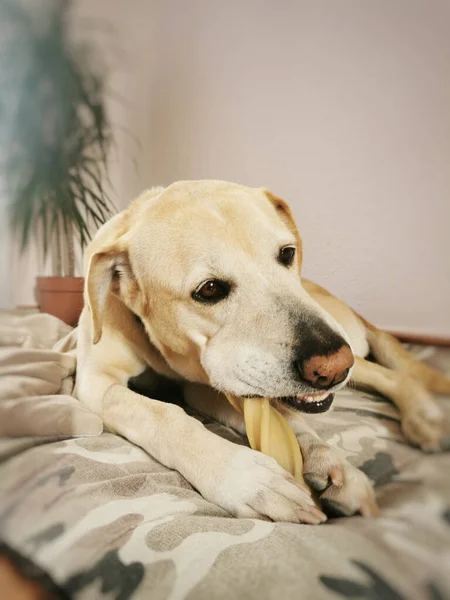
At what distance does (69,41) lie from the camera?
37.5 inches

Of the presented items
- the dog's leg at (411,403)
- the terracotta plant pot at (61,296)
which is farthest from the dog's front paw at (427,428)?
the terracotta plant pot at (61,296)

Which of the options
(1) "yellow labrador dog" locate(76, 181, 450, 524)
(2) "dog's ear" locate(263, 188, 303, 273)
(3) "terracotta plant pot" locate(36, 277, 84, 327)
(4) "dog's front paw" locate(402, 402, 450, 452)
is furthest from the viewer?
(3) "terracotta plant pot" locate(36, 277, 84, 327)

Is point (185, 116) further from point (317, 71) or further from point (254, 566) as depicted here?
point (254, 566)

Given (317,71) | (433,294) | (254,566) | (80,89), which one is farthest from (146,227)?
(254,566)

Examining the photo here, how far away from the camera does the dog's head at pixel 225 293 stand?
76 cm

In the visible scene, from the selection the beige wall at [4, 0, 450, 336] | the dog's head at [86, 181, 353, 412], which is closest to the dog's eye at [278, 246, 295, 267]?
the dog's head at [86, 181, 353, 412]

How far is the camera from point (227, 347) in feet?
2.80

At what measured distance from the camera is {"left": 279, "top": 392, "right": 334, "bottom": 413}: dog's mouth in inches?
31.4

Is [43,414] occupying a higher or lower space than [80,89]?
lower

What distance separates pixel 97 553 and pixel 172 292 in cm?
56

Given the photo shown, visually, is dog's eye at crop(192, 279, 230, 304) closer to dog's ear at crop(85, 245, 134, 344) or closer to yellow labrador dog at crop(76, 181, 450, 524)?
yellow labrador dog at crop(76, 181, 450, 524)

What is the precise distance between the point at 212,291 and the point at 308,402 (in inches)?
12.4

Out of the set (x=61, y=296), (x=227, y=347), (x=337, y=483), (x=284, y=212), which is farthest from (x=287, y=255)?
(x=61, y=296)

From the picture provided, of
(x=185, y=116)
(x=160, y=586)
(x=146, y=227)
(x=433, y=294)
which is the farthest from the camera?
(x=185, y=116)
